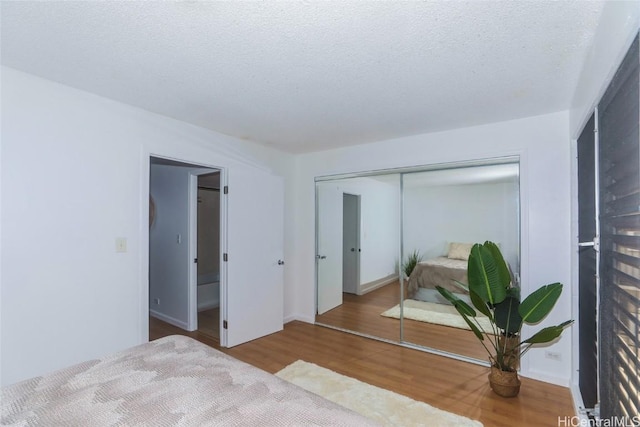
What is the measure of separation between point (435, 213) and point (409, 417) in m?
2.14

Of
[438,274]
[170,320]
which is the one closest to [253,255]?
[170,320]

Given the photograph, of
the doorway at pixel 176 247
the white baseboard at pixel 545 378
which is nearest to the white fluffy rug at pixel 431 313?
the white baseboard at pixel 545 378

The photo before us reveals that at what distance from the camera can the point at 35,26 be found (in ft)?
A: 5.08

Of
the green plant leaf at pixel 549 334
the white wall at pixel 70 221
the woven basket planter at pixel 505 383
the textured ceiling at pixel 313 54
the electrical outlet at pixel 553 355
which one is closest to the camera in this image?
the textured ceiling at pixel 313 54

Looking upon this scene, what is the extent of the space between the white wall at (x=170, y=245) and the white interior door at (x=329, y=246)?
1.75 meters

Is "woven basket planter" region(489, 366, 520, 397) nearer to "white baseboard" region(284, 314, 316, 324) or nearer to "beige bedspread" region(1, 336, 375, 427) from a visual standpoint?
"beige bedspread" region(1, 336, 375, 427)

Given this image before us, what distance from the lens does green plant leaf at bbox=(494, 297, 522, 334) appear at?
2.45 m

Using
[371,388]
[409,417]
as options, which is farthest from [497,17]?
[371,388]

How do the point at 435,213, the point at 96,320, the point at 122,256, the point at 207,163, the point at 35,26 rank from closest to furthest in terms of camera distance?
the point at 35,26 < the point at 96,320 < the point at 122,256 < the point at 207,163 < the point at 435,213

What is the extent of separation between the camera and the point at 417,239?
3.62m

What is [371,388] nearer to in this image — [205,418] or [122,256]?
[205,418]

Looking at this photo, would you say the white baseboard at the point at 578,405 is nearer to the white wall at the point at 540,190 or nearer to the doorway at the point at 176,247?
the white wall at the point at 540,190

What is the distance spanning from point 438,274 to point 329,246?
5.14 feet

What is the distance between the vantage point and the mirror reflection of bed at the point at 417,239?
313cm
